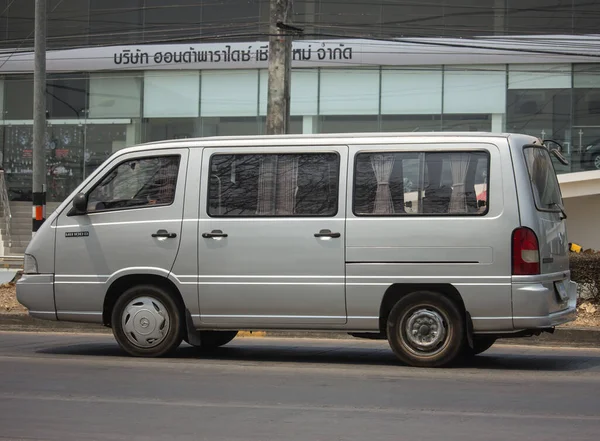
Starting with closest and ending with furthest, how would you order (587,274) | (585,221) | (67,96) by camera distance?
(587,274) < (585,221) < (67,96)


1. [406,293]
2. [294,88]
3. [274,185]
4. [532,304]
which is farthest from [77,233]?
[294,88]

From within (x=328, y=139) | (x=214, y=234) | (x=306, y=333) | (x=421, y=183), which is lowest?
(x=306, y=333)

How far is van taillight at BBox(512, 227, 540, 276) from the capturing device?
29.1 feet

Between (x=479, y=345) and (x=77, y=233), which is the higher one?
(x=77, y=233)

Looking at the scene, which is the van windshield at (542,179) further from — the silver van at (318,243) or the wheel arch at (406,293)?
the wheel arch at (406,293)

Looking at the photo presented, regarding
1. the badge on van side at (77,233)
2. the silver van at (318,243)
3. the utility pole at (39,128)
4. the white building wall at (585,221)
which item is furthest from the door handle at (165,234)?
the white building wall at (585,221)

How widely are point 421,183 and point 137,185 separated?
293 centimetres

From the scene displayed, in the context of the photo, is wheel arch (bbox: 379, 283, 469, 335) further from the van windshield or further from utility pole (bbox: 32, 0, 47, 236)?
utility pole (bbox: 32, 0, 47, 236)

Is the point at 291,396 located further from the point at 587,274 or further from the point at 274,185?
the point at 587,274

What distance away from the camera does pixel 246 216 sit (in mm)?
9609

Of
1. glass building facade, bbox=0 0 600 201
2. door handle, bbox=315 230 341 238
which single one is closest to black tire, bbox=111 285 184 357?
door handle, bbox=315 230 341 238

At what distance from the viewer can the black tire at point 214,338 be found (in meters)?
10.7

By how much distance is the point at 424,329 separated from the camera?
927 centimetres

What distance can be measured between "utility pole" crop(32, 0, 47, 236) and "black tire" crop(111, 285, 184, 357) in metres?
7.22
